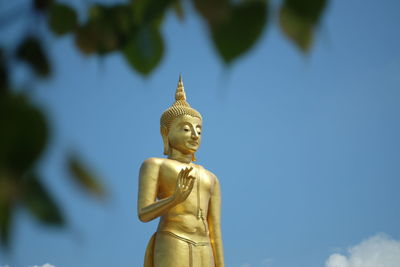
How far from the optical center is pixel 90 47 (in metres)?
1.29

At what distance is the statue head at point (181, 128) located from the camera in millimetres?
7355

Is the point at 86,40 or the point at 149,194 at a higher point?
the point at 149,194

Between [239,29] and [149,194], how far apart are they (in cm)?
612

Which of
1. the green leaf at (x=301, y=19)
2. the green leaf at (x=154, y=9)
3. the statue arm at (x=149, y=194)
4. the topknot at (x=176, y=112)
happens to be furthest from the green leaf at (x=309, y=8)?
the topknot at (x=176, y=112)

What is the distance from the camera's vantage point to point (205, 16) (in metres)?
0.91

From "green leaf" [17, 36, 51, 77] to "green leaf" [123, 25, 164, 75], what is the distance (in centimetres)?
31

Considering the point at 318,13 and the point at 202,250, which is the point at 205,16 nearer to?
the point at 318,13

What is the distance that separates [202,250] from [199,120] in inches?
68.9

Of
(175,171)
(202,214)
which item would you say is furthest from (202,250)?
(175,171)

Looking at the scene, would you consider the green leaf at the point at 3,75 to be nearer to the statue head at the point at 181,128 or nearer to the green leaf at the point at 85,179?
the green leaf at the point at 85,179

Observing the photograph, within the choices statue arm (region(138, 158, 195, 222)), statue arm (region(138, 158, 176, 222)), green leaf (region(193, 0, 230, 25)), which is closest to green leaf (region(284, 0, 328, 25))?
green leaf (region(193, 0, 230, 25))

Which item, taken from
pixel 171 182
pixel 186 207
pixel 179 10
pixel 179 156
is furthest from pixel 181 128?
pixel 179 10

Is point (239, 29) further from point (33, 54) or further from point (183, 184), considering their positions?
point (183, 184)

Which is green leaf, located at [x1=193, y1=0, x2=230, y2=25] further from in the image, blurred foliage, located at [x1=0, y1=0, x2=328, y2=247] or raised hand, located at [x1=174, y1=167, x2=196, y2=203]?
raised hand, located at [x1=174, y1=167, x2=196, y2=203]
